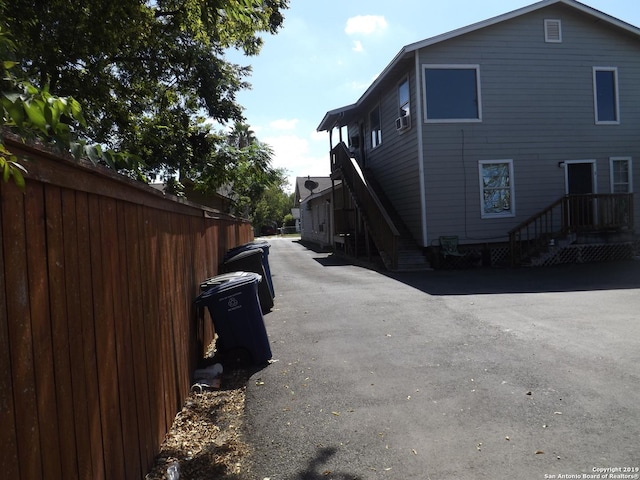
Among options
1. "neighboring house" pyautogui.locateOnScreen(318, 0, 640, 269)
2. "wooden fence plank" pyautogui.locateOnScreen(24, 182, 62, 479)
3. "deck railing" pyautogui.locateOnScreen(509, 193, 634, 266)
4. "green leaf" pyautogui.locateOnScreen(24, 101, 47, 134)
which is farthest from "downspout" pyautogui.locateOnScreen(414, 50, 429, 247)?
"green leaf" pyautogui.locateOnScreen(24, 101, 47, 134)

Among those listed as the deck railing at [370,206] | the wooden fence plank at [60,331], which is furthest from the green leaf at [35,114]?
the deck railing at [370,206]

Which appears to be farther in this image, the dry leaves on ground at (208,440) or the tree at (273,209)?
the tree at (273,209)

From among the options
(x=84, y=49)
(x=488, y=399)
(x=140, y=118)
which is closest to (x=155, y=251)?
(x=488, y=399)

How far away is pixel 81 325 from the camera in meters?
2.30

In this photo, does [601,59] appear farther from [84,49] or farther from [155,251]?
[155,251]

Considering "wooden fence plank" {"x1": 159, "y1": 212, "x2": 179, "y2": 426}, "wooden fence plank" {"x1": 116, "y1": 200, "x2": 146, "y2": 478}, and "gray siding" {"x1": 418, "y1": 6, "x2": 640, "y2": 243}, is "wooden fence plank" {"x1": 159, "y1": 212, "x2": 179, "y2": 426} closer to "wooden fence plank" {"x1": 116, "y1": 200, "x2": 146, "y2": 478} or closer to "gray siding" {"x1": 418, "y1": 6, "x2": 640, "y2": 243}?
"wooden fence plank" {"x1": 116, "y1": 200, "x2": 146, "y2": 478}

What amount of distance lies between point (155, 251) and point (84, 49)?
407 cm

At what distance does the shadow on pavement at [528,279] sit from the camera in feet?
33.5

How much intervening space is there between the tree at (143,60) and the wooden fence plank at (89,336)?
94 centimetres

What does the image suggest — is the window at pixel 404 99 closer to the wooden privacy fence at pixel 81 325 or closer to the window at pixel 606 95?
the window at pixel 606 95

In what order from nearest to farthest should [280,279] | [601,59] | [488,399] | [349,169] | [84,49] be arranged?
[488,399]
[84,49]
[280,279]
[601,59]
[349,169]

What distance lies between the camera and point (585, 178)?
15930mm

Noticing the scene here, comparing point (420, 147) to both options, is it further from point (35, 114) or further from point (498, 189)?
point (35, 114)

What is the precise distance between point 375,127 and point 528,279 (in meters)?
10.4
